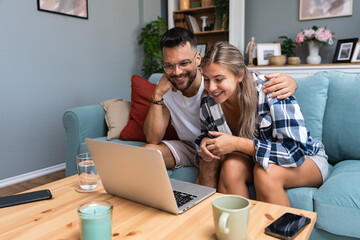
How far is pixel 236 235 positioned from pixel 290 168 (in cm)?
63

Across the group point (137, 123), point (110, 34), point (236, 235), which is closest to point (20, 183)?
point (137, 123)

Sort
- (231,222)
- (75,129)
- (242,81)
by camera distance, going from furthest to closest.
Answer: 1. (75,129)
2. (242,81)
3. (231,222)

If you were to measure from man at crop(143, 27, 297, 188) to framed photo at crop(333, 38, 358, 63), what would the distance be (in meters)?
2.00

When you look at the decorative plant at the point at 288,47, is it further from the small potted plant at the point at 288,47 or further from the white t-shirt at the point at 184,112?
the white t-shirt at the point at 184,112

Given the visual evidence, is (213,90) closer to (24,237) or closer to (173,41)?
(173,41)

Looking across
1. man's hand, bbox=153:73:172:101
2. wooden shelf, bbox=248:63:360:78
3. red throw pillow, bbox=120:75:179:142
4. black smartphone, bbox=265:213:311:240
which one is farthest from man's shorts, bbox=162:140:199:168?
wooden shelf, bbox=248:63:360:78

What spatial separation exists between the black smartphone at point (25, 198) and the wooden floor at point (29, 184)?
154 centimetres

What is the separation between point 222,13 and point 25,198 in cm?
306

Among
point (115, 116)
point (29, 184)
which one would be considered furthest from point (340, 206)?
point (29, 184)

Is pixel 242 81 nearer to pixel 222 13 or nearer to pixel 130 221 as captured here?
pixel 130 221

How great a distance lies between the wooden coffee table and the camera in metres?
0.75

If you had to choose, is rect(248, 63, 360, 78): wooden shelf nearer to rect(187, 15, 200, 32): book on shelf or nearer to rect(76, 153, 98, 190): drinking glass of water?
rect(187, 15, 200, 32): book on shelf

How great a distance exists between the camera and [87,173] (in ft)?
3.59

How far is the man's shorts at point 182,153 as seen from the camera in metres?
1.65
